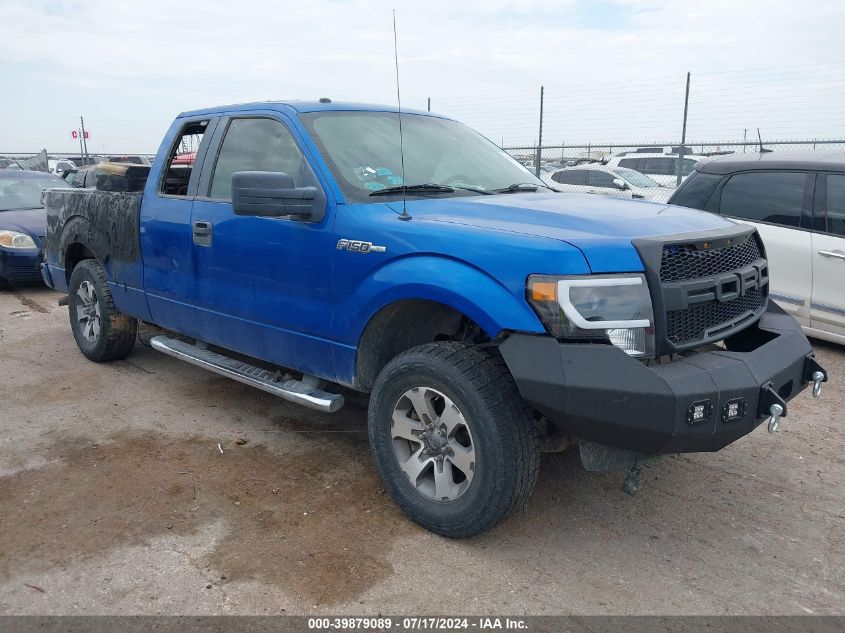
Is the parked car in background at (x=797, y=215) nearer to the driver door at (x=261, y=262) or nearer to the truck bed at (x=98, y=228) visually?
the driver door at (x=261, y=262)

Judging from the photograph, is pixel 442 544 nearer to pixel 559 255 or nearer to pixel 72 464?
pixel 559 255

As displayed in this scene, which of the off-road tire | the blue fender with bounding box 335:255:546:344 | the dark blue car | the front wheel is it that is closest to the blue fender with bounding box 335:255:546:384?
the blue fender with bounding box 335:255:546:344

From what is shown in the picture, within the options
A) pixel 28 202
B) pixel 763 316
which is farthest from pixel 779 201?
pixel 28 202

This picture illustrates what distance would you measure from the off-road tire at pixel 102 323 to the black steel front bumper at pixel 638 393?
12.6 feet

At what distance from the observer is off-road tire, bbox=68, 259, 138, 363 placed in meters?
5.51

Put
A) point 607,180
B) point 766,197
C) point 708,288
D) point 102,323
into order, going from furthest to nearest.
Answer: point 607,180, point 766,197, point 102,323, point 708,288

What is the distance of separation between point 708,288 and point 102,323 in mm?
4524

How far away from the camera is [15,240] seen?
900 centimetres

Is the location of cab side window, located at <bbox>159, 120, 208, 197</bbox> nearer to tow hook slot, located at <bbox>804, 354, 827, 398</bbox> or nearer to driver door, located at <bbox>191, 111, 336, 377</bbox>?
driver door, located at <bbox>191, 111, 336, 377</bbox>

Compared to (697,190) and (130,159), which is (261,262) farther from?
(130,159)

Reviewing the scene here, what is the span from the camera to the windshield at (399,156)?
3756mm

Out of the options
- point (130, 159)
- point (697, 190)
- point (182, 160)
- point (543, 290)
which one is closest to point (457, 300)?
point (543, 290)

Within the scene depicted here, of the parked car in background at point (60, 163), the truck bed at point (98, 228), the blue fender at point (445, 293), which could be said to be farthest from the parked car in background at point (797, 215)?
the parked car in background at point (60, 163)

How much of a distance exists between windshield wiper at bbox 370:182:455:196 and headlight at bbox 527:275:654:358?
46.1 inches
